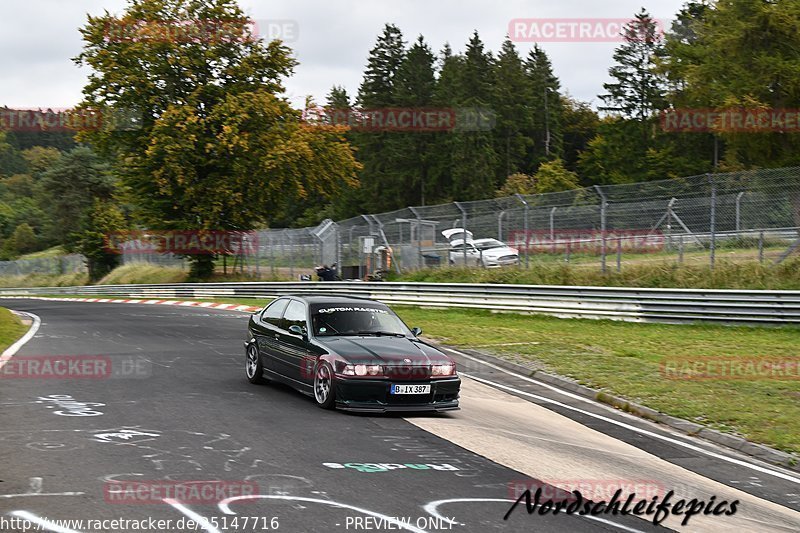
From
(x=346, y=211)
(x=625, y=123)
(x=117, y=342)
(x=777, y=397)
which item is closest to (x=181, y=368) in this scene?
(x=117, y=342)

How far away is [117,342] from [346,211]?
2724 inches

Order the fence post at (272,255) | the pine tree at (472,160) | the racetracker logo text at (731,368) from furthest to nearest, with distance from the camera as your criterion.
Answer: the pine tree at (472,160)
the fence post at (272,255)
the racetracker logo text at (731,368)

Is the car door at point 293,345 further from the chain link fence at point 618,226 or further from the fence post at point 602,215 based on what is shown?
the fence post at point 602,215

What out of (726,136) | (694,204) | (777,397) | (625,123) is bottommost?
(777,397)

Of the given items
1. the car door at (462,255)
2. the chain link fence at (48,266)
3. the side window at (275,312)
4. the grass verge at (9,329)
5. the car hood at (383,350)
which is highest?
the car door at (462,255)

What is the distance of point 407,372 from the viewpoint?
33.0 feet

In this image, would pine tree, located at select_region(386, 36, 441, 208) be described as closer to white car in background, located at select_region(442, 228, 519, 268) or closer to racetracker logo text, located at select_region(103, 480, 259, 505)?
white car in background, located at select_region(442, 228, 519, 268)

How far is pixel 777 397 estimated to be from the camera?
12.2 m

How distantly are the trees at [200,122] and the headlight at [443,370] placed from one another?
106 feet

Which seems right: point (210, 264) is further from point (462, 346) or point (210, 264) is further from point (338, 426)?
point (338, 426)

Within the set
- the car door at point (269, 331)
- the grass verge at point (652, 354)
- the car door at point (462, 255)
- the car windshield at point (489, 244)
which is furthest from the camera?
the car door at point (462, 255)

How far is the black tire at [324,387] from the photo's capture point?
1011 cm

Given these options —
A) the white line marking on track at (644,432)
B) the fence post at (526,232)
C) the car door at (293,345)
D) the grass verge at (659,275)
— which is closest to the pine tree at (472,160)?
the grass verge at (659,275)

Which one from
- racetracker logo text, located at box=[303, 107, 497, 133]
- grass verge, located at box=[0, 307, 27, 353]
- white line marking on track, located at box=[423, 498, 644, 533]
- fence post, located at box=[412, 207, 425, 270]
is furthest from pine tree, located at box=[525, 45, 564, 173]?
white line marking on track, located at box=[423, 498, 644, 533]
